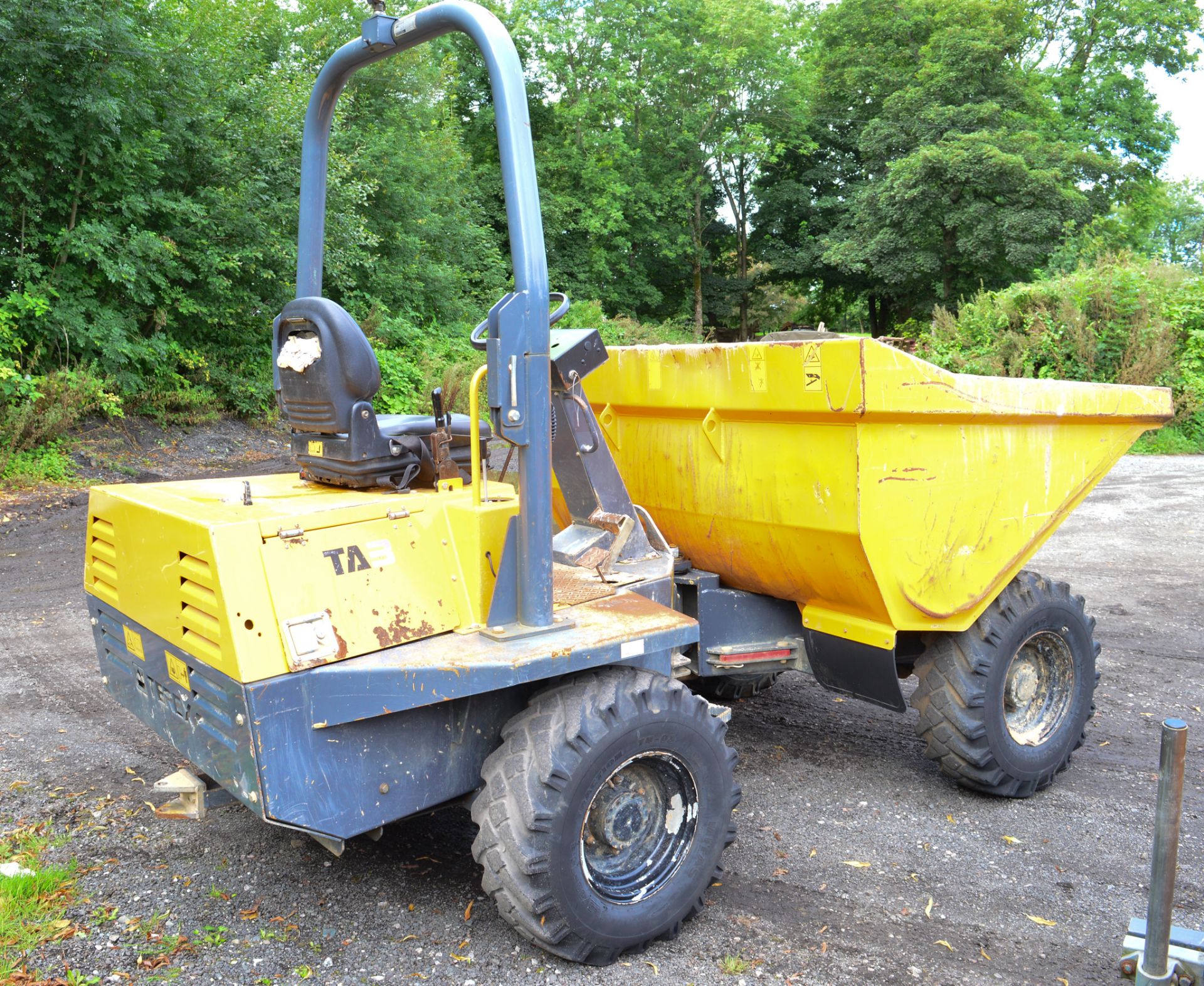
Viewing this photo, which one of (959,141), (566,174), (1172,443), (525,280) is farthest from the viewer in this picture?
(566,174)

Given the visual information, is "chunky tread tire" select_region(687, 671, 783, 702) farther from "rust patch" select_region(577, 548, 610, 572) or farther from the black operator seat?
the black operator seat

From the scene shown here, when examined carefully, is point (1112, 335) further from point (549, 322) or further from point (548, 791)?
point (548, 791)

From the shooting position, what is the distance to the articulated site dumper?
110 inches

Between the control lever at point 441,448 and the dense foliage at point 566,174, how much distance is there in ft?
32.8

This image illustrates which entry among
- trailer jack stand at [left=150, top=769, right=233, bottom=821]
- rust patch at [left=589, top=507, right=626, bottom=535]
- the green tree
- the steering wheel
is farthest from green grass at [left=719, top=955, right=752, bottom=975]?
the green tree

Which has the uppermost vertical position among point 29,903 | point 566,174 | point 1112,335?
point 566,174

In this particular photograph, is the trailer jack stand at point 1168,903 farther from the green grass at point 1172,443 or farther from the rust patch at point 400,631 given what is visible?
the green grass at point 1172,443

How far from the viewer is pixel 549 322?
9.55ft

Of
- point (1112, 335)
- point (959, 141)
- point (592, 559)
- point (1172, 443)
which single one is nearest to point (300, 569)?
point (592, 559)

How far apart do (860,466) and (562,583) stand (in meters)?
1.15

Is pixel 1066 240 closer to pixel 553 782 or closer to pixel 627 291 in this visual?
pixel 627 291

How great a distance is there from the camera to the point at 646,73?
3284 centimetres

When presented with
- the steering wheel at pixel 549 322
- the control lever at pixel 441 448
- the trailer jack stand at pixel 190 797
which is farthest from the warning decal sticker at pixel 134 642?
the steering wheel at pixel 549 322

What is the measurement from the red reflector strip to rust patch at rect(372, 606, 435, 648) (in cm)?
171
